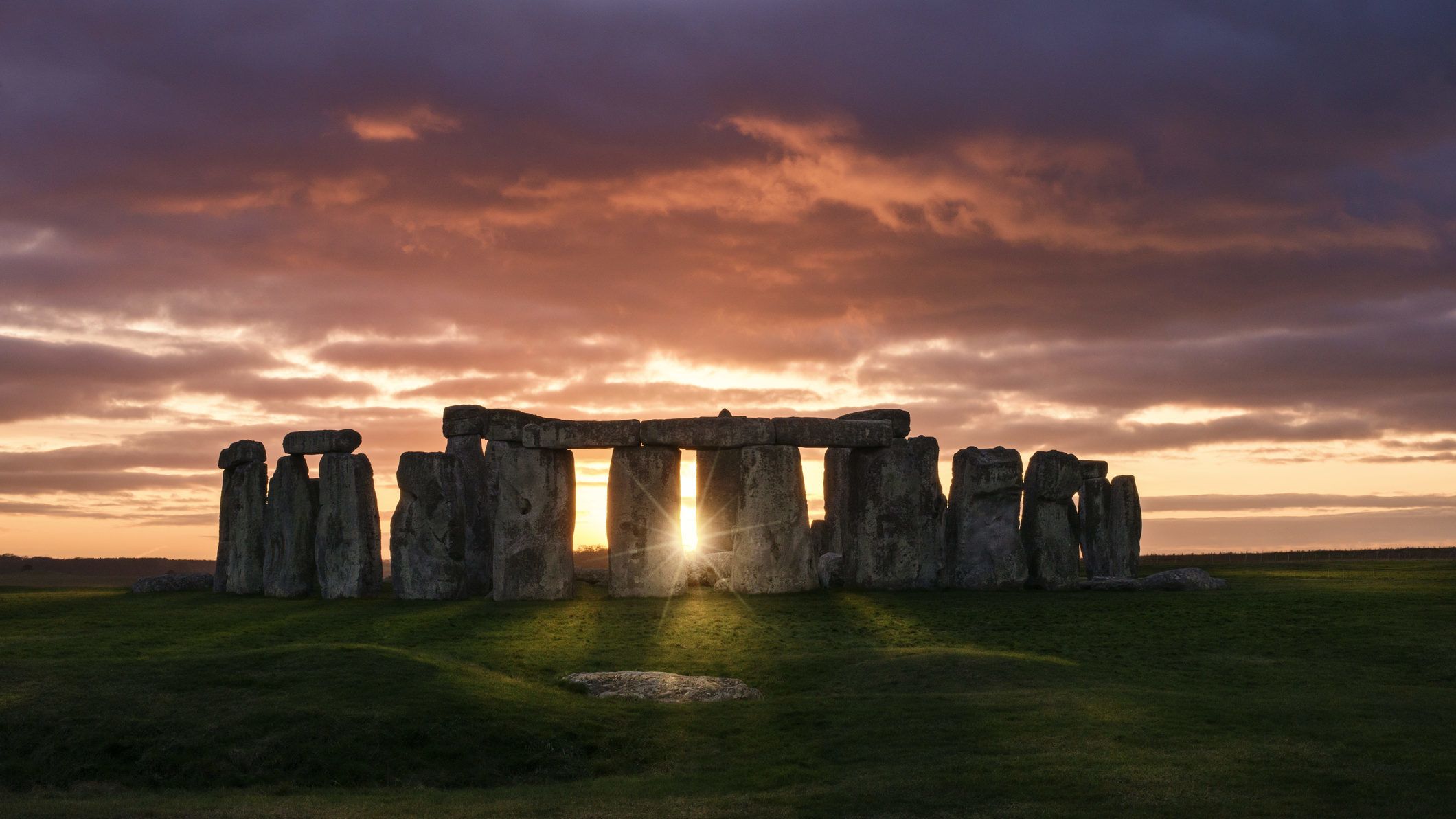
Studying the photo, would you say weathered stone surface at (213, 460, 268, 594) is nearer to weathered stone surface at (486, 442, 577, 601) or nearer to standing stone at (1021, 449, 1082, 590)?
weathered stone surface at (486, 442, 577, 601)

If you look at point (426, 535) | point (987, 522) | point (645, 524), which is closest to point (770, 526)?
point (645, 524)

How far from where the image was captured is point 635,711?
20516mm

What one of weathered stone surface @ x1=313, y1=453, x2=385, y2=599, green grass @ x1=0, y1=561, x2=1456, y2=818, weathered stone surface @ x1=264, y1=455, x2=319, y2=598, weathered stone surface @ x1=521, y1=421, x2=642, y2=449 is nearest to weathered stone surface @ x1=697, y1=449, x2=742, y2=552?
weathered stone surface @ x1=521, y1=421, x2=642, y2=449

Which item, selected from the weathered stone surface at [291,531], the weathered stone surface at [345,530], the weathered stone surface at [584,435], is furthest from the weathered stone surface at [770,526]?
the weathered stone surface at [291,531]

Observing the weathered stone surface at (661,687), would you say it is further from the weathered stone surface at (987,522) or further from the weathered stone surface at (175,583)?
the weathered stone surface at (175,583)

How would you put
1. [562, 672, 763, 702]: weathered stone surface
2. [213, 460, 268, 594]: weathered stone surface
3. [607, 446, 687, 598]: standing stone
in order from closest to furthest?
[562, 672, 763, 702]: weathered stone surface → [607, 446, 687, 598]: standing stone → [213, 460, 268, 594]: weathered stone surface

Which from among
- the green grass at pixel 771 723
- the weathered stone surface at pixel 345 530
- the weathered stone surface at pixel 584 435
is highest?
the weathered stone surface at pixel 584 435

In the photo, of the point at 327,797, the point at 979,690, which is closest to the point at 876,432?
the point at 979,690

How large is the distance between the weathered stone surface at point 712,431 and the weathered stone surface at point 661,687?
12735 millimetres

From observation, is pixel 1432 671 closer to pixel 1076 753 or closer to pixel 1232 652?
pixel 1232 652

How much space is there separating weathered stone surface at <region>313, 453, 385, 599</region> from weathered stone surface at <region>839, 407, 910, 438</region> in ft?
44.1

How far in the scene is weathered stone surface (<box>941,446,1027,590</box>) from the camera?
118 ft

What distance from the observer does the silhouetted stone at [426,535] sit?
35750 mm

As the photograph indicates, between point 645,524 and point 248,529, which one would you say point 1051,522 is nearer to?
A: point 645,524
